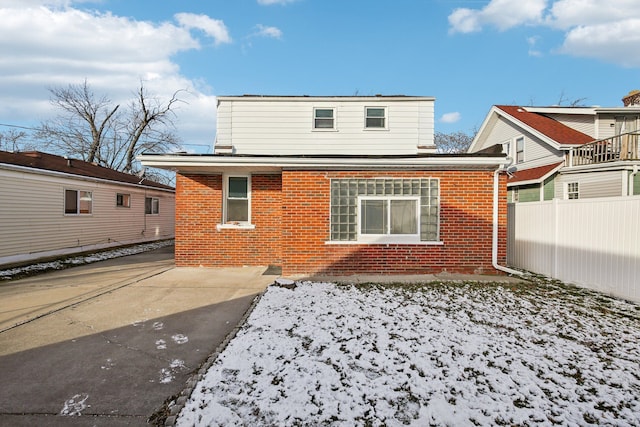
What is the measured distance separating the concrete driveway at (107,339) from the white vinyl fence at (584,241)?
662 cm

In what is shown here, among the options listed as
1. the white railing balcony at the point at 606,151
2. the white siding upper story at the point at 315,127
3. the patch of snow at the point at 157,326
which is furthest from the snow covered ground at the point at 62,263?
the white railing balcony at the point at 606,151

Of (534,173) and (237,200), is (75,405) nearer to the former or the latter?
(237,200)

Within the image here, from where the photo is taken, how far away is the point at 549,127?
16.7m

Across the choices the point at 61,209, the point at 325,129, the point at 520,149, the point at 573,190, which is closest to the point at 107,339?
the point at 325,129

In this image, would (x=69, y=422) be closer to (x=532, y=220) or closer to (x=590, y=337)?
(x=590, y=337)

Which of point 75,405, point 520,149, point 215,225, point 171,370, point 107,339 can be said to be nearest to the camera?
point 75,405

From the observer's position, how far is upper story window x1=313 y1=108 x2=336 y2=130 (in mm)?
11914

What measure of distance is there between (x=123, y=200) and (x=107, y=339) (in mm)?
12682

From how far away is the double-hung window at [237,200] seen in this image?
8883 mm

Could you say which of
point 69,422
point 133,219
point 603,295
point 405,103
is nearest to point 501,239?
point 603,295

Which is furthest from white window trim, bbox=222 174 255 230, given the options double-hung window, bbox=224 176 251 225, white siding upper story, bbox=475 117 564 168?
white siding upper story, bbox=475 117 564 168

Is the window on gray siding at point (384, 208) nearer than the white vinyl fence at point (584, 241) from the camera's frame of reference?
No

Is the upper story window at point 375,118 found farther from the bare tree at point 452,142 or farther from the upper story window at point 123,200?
the bare tree at point 452,142

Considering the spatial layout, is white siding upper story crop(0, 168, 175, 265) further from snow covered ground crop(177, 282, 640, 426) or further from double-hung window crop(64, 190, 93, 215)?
snow covered ground crop(177, 282, 640, 426)
